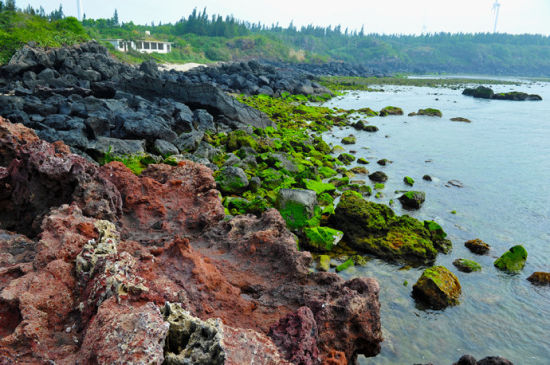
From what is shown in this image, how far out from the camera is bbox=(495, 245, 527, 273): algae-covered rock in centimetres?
923

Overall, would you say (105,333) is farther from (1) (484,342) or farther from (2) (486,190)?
(2) (486,190)

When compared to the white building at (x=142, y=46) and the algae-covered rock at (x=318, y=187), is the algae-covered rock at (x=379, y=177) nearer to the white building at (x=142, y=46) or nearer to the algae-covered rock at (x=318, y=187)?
the algae-covered rock at (x=318, y=187)

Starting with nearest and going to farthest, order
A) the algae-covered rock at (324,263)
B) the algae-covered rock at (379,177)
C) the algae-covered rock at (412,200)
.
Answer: the algae-covered rock at (324,263)
the algae-covered rock at (412,200)
the algae-covered rock at (379,177)

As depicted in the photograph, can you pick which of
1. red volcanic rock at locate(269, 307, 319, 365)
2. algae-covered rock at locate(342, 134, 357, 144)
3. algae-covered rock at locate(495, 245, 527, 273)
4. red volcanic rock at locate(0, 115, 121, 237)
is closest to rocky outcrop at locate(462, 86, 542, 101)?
algae-covered rock at locate(342, 134, 357, 144)

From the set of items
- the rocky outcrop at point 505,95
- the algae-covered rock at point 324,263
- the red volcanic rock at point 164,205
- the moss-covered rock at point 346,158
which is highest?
the rocky outcrop at point 505,95

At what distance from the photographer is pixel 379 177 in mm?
15133

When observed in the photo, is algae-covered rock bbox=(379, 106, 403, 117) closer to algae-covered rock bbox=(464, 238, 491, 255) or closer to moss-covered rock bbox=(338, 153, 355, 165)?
moss-covered rock bbox=(338, 153, 355, 165)

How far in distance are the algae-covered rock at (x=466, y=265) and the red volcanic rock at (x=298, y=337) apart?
21.2 ft

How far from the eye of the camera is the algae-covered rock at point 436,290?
7.60 metres

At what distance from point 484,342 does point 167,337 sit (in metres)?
5.93

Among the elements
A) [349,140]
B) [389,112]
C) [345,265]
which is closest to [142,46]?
[389,112]

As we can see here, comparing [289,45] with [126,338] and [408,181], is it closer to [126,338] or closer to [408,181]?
[408,181]

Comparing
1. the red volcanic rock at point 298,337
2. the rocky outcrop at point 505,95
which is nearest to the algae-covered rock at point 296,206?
the red volcanic rock at point 298,337

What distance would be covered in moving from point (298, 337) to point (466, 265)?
6.90m
